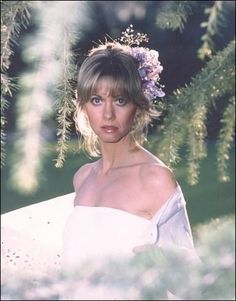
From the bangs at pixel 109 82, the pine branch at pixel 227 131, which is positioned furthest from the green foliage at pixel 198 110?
the bangs at pixel 109 82

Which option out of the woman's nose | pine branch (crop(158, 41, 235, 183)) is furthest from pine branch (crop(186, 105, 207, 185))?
the woman's nose

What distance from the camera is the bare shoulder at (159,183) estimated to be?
2.60 ft

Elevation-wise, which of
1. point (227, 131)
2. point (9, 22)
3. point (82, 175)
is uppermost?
point (9, 22)

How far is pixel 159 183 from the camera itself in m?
0.80

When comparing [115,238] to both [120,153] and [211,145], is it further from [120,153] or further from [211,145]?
[211,145]

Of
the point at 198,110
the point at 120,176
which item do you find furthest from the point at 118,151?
the point at 198,110

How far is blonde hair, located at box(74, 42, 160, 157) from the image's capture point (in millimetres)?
841

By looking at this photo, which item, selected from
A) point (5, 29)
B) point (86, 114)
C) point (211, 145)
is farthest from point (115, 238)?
point (211, 145)

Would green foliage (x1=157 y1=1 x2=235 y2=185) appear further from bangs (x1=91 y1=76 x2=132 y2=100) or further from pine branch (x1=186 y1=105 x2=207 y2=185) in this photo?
bangs (x1=91 y1=76 x2=132 y2=100)

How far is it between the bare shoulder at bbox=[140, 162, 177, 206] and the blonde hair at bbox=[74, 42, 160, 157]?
7 cm

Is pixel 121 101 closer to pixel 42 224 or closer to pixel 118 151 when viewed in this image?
pixel 118 151

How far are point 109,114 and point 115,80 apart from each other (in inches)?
2.4

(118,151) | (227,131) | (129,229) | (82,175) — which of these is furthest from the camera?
(227,131)

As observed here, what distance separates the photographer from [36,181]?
A: 0.76 metres
